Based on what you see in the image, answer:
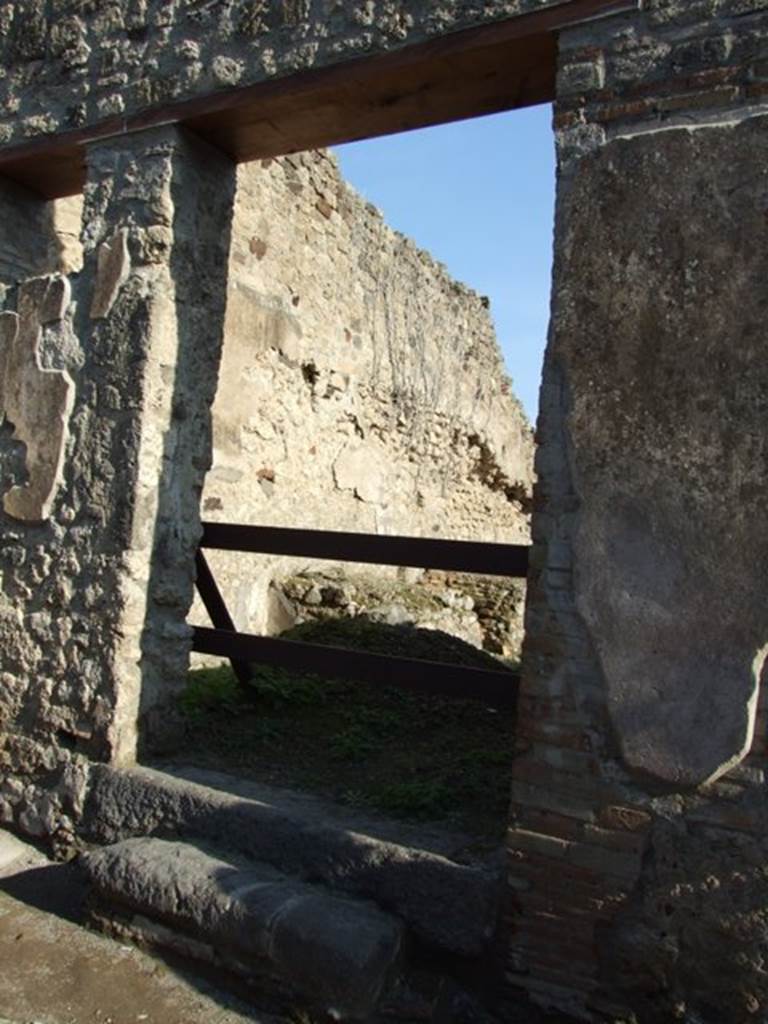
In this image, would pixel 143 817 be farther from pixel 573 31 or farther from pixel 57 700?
pixel 573 31

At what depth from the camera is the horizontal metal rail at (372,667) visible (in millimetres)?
2908

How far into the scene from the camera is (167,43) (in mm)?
3479

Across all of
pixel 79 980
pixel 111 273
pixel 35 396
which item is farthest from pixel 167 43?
pixel 79 980

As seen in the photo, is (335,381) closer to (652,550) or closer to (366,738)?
(366,738)

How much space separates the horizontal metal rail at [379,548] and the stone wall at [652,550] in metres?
0.32

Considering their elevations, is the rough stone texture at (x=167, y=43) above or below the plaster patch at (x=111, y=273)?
above

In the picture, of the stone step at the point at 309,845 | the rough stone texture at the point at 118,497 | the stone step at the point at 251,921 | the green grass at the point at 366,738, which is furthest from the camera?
the rough stone texture at the point at 118,497

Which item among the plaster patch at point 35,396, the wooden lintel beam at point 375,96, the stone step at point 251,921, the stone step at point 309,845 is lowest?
the stone step at point 251,921

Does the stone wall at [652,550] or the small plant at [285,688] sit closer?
the stone wall at [652,550]

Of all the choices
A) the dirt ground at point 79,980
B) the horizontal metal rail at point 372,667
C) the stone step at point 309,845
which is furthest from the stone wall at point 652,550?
the dirt ground at point 79,980

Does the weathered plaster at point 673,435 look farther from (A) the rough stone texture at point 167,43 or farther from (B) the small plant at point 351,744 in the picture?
(B) the small plant at point 351,744

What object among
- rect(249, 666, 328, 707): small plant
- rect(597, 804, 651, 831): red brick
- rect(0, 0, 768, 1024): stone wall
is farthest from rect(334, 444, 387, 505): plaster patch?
rect(597, 804, 651, 831): red brick

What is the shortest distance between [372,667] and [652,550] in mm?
1118

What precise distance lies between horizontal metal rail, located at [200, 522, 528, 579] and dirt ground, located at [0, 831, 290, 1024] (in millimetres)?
1348
